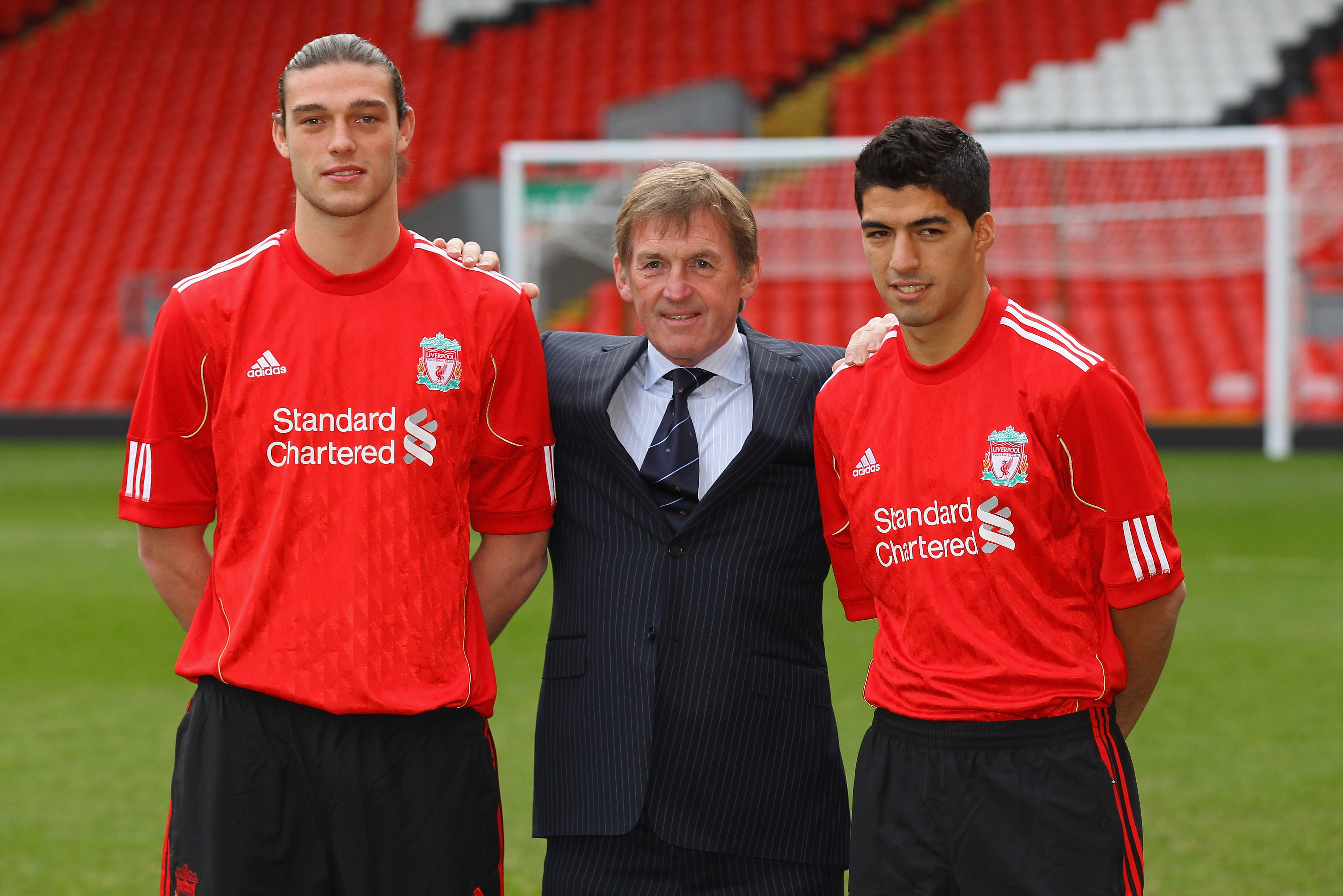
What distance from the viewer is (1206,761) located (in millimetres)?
4547

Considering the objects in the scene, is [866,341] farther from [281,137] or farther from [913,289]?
[281,137]

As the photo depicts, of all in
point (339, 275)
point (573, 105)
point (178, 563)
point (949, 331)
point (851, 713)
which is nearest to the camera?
point (949, 331)

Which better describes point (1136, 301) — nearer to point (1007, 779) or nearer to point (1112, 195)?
point (1112, 195)

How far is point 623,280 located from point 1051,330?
29.8 inches

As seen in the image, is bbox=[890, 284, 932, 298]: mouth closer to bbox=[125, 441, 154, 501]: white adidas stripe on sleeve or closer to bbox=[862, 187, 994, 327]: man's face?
bbox=[862, 187, 994, 327]: man's face

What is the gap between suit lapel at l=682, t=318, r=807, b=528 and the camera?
236 centimetres

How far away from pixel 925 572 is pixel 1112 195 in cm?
1285

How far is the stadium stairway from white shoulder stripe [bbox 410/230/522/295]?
1272 cm

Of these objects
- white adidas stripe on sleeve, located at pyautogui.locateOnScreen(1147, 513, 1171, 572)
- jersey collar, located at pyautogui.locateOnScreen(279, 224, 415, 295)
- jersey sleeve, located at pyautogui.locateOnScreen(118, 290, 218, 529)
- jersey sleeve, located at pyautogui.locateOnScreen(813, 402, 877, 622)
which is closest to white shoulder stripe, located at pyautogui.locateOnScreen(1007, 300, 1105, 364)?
white adidas stripe on sleeve, located at pyautogui.locateOnScreen(1147, 513, 1171, 572)

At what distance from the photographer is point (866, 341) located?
231 centimetres

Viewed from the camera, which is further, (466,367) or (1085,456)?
(466,367)

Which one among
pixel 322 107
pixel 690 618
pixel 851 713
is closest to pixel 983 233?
pixel 690 618

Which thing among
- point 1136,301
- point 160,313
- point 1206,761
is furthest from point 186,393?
point 1136,301

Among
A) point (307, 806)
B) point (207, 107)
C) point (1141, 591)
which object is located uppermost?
point (207, 107)
